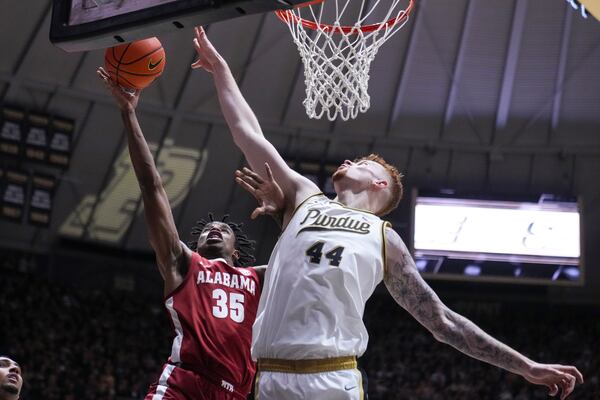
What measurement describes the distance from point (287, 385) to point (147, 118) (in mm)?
14595

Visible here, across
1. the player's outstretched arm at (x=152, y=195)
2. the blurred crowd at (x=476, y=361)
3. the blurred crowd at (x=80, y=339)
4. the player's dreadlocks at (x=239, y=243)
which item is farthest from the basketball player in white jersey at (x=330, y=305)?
the blurred crowd at (x=476, y=361)

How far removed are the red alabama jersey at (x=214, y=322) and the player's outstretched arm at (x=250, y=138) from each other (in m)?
1.11

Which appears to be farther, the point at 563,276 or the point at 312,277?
the point at 563,276

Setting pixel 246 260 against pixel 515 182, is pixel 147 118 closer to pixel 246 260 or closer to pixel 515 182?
pixel 515 182

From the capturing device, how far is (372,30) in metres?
9.14

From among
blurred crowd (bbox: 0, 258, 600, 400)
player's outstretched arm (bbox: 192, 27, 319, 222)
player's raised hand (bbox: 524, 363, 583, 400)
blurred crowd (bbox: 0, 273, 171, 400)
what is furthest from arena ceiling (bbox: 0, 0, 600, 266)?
player's raised hand (bbox: 524, 363, 583, 400)

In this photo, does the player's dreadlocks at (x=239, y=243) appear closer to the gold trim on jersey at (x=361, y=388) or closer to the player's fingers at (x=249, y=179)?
the player's fingers at (x=249, y=179)

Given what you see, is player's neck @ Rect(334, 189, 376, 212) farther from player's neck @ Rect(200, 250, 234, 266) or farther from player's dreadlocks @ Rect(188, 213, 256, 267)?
player's dreadlocks @ Rect(188, 213, 256, 267)

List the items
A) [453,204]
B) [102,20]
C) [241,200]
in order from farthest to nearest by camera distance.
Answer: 1. [241,200]
2. [453,204]
3. [102,20]

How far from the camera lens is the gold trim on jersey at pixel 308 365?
139 inches

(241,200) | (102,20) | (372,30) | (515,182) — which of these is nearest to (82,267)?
(241,200)

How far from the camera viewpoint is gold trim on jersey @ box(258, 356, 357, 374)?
3.54 m

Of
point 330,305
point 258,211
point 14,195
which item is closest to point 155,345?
point 14,195

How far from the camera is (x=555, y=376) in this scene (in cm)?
347
